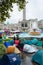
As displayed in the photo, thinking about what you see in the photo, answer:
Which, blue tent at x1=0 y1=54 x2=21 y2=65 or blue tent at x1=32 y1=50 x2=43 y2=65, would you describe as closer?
blue tent at x1=0 y1=54 x2=21 y2=65

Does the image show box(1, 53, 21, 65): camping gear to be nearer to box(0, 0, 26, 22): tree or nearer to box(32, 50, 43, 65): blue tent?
box(32, 50, 43, 65): blue tent

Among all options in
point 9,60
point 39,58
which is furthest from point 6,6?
point 39,58

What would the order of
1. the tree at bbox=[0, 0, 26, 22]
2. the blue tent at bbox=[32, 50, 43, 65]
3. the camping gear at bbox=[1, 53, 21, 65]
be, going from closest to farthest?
the tree at bbox=[0, 0, 26, 22] < the camping gear at bbox=[1, 53, 21, 65] < the blue tent at bbox=[32, 50, 43, 65]

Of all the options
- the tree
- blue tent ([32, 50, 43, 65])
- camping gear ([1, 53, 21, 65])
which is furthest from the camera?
blue tent ([32, 50, 43, 65])

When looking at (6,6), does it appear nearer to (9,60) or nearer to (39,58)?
(9,60)

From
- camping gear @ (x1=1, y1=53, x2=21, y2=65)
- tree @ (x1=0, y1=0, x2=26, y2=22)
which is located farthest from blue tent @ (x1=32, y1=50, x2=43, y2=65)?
tree @ (x1=0, y1=0, x2=26, y2=22)

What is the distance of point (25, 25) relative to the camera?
3438cm

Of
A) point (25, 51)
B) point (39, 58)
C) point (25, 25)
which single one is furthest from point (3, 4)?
point (25, 25)

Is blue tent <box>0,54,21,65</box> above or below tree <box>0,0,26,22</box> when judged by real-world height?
below

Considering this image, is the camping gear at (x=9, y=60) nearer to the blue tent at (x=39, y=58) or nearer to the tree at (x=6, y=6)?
the blue tent at (x=39, y=58)

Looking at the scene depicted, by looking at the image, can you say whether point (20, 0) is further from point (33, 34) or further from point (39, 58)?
point (33, 34)

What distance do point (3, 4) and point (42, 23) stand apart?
34606 mm

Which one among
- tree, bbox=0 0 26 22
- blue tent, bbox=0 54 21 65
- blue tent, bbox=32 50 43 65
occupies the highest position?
tree, bbox=0 0 26 22

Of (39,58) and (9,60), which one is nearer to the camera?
(9,60)
